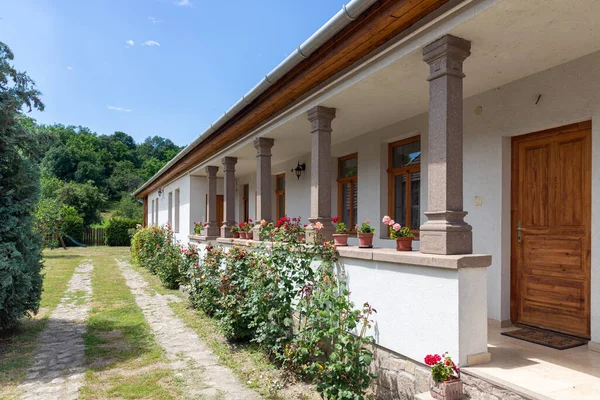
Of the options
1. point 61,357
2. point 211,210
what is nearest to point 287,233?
point 61,357

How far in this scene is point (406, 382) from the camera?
3156mm

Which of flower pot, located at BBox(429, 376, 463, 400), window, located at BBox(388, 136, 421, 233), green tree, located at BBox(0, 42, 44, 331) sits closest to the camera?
flower pot, located at BBox(429, 376, 463, 400)

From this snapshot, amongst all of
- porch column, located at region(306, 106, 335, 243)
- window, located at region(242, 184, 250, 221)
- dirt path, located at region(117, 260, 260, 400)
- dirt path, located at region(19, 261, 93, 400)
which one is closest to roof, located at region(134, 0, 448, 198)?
porch column, located at region(306, 106, 335, 243)

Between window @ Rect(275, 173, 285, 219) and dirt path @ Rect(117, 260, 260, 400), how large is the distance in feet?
13.6

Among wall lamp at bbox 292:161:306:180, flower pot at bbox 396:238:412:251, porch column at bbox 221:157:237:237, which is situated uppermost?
wall lamp at bbox 292:161:306:180

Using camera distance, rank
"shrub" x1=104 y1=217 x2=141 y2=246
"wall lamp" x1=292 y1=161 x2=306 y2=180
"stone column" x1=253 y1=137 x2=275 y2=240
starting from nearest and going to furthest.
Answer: "stone column" x1=253 y1=137 x2=275 y2=240
"wall lamp" x1=292 y1=161 x2=306 y2=180
"shrub" x1=104 y1=217 x2=141 y2=246

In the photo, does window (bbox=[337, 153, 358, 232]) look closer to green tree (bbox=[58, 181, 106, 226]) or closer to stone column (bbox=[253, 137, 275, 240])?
stone column (bbox=[253, 137, 275, 240])

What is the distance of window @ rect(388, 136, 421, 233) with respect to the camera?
19.0 feet

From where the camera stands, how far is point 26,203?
17.1 ft

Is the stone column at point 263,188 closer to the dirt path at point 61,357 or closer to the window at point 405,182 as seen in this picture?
the window at point 405,182

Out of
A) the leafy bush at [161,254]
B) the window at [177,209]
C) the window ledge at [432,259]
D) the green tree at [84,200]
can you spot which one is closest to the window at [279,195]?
the leafy bush at [161,254]

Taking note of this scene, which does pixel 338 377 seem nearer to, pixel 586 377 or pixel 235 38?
pixel 586 377

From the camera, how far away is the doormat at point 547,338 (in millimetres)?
3484

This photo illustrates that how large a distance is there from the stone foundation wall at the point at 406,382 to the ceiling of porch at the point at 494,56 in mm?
2409
